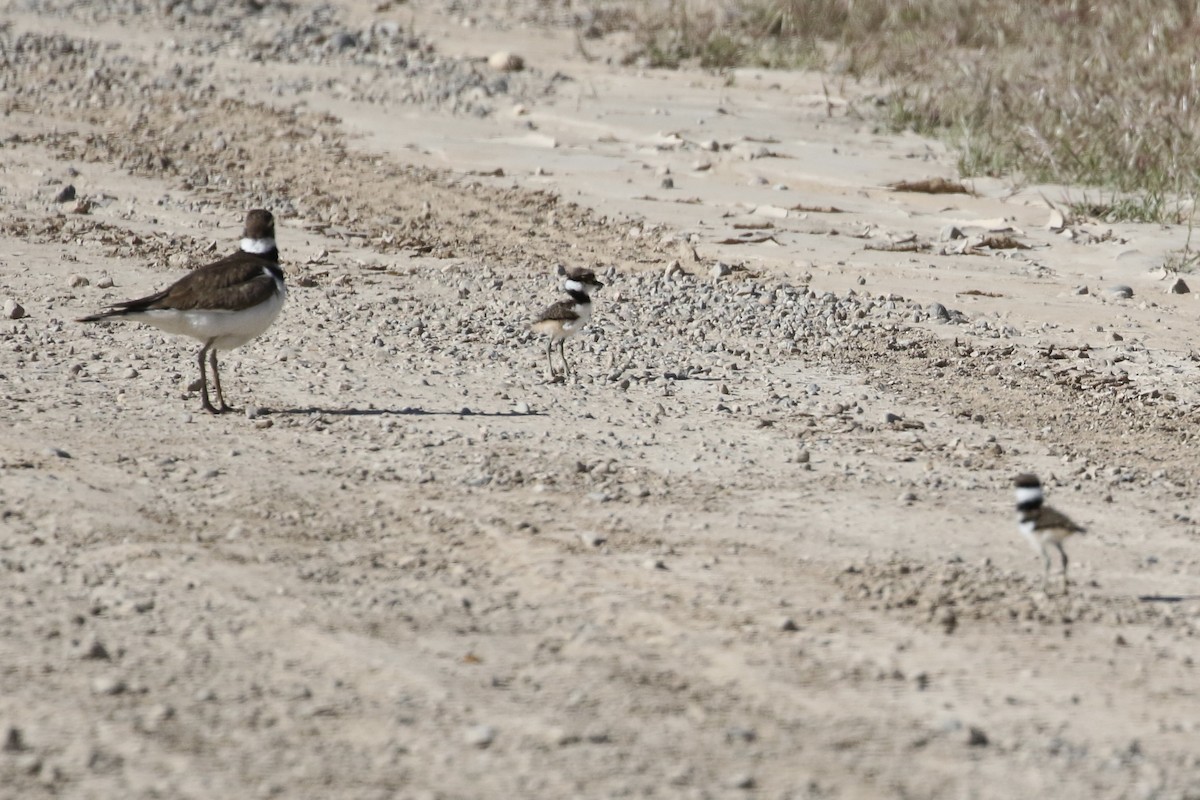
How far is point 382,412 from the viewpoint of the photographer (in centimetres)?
855

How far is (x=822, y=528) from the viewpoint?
22.7ft

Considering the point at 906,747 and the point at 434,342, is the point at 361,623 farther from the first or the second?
the point at 434,342

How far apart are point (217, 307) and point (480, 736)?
3827mm

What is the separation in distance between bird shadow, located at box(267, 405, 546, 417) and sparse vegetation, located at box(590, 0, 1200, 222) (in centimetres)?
590

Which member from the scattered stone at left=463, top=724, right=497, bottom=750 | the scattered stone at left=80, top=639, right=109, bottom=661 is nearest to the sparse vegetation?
the scattered stone at left=463, top=724, right=497, bottom=750

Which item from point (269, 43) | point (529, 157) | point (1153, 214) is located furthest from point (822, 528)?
point (269, 43)

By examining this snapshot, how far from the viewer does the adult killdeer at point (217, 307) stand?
8203 millimetres

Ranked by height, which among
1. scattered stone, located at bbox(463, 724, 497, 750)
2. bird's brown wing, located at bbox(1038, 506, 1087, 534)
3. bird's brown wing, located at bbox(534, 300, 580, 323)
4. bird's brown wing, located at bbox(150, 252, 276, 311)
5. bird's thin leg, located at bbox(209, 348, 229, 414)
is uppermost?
bird's brown wing, located at bbox(150, 252, 276, 311)

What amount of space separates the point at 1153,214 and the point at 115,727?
9367mm

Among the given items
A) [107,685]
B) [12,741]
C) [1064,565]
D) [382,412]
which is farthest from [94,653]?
[1064,565]

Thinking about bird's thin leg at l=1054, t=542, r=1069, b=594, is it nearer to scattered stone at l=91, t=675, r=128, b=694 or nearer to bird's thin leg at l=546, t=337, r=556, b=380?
scattered stone at l=91, t=675, r=128, b=694

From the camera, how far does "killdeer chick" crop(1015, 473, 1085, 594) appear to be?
19.7 feet

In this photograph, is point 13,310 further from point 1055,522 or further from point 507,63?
point 507,63

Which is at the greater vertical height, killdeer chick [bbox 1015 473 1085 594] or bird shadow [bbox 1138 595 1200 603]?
killdeer chick [bbox 1015 473 1085 594]
